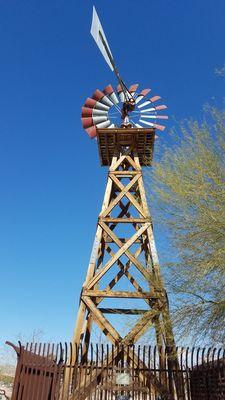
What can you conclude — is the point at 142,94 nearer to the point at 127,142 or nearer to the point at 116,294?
the point at 127,142

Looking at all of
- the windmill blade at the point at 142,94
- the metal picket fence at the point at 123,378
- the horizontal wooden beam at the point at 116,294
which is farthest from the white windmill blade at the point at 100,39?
the metal picket fence at the point at 123,378

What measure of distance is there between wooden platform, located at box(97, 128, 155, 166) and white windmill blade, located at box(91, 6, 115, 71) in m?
2.32

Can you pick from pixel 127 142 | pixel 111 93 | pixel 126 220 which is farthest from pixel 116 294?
pixel 111 93

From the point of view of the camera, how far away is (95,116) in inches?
563

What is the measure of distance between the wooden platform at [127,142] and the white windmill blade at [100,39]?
2.32 meters

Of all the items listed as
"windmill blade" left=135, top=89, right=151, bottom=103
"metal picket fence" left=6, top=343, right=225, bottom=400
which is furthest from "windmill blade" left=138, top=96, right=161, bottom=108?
"metal picket fence" left=6, top=343, right=225, bottom=400

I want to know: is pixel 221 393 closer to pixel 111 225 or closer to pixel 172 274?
pixel 172 274

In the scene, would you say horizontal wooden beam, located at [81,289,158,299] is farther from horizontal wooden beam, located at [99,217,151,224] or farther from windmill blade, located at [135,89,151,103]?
windmill blade, located at [135,89,151,103]

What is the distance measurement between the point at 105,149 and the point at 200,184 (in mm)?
6868

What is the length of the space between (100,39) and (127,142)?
3.62 m

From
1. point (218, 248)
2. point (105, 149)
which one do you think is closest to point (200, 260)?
point (218, 248)

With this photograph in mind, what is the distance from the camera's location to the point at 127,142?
14008 mm

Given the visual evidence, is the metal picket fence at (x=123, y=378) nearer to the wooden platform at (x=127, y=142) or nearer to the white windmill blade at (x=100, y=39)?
the wooden platform at (x=127, y=142)

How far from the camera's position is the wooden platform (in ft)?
44.0
